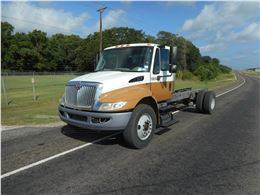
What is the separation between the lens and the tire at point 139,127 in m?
6.80

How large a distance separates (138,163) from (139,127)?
1221 millimetres

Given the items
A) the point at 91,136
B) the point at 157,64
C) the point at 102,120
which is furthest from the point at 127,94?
the point at 91,136

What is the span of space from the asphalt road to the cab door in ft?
3.74

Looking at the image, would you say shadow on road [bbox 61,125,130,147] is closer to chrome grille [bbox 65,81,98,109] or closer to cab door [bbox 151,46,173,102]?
chrome grille [bbox 65,81,98,109]

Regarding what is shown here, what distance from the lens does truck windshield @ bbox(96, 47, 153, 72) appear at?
7832mm

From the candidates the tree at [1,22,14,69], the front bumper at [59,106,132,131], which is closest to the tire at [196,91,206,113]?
the front bumper at [59,106,132,131]

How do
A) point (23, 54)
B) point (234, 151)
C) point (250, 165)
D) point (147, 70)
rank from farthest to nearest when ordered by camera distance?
point (23, 54) < point (147, 70) < point (234, 151) < point (250, 165)

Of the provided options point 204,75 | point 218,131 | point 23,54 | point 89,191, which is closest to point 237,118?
point 218,131

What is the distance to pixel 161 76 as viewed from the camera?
8.31 metres

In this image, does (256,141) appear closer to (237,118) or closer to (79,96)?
(237,118)

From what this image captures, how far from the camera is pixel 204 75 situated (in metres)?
50.1

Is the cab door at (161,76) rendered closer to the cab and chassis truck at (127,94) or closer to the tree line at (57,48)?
the cab and chassis truck at (127,94)

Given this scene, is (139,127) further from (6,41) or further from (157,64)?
(6,41)

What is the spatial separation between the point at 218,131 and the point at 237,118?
257 cm
